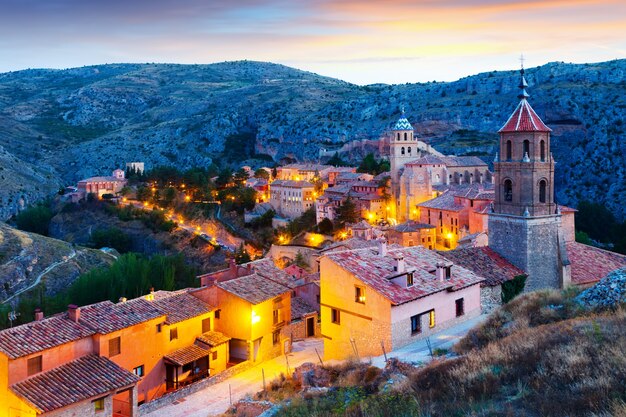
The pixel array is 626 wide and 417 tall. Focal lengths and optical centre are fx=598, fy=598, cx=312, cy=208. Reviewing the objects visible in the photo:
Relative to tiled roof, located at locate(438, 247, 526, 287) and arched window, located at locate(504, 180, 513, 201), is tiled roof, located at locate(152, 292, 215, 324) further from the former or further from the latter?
arched window, located at locate(504, 180, 513, 201)

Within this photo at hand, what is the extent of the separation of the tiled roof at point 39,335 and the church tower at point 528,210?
20122 mm

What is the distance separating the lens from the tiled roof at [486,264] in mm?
28188

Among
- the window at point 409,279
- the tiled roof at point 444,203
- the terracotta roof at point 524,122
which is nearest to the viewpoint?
the window at point 409,279

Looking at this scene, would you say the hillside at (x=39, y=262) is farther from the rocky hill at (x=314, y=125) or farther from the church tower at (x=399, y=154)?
the rocky hill at (x=314, y=125)

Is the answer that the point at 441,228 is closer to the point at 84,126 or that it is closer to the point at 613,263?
the point at 613,263

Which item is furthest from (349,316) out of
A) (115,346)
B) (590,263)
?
(590,263)

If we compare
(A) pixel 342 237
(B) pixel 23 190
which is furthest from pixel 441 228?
(B) pixel 23 190

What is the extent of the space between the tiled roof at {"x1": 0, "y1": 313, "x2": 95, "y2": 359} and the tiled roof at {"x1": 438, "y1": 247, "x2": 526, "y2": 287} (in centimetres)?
1690

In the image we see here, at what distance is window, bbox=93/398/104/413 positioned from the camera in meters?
20.1

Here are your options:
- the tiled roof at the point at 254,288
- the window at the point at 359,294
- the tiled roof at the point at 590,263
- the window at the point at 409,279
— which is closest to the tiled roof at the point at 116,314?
the tiled roof at the point at 254,288

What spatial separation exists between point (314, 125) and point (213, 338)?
355 feet

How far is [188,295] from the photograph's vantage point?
2805 cm

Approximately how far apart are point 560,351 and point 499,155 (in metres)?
22.5

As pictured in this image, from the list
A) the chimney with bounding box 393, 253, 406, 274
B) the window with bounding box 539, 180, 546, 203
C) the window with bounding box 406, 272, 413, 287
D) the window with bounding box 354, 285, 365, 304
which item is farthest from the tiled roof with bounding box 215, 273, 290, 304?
the window with bounding box 539, 180, 546, 203
